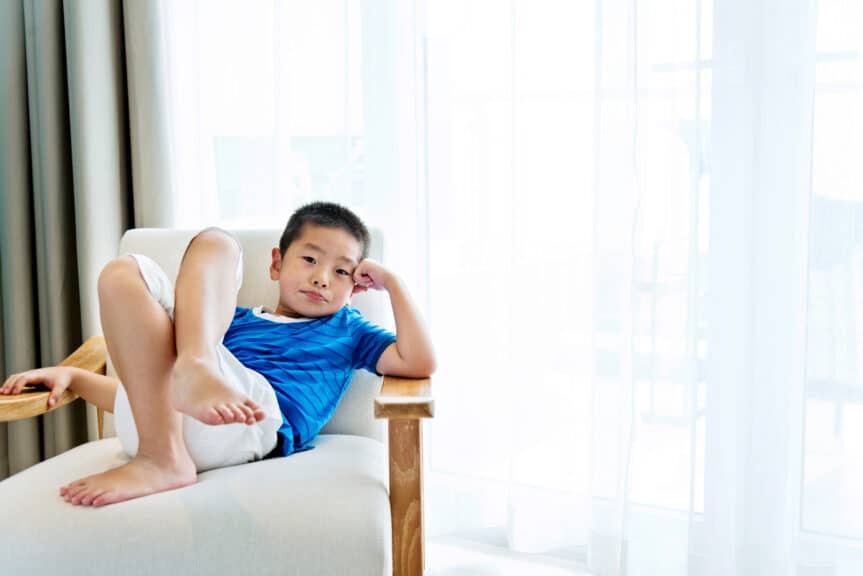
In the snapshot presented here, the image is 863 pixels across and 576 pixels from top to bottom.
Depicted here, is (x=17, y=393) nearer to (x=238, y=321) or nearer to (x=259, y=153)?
(x=238, y=321)

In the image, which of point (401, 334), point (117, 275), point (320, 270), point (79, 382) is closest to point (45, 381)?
point (79, 382)

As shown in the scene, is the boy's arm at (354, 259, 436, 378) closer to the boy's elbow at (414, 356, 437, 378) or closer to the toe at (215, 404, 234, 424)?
the boy's elbow at (414, 356, 437, 378)

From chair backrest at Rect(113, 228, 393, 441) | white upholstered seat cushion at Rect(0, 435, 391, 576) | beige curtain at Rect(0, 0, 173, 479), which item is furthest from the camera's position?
beige curtain at Rect(0, 0, 173, 479)

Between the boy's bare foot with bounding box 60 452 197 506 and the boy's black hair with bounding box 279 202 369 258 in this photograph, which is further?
the boy's black hair with bounding box 279 202 369 258

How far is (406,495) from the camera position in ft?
4.56

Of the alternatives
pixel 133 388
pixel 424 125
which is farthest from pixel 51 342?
pixel 424 125

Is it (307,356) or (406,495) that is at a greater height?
(307,356)

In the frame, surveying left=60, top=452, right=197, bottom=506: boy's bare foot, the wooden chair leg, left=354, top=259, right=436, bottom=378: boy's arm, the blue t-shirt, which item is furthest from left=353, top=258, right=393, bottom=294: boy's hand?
left=60, top=452, right=197, bottom=506: boy's bare foot

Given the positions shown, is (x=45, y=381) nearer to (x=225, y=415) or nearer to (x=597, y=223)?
(x=225, y=415)

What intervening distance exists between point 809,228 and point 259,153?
1.38 m

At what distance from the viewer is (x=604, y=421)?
1.87m

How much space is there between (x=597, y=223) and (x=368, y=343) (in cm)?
57

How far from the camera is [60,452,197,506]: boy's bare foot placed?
4.32ft

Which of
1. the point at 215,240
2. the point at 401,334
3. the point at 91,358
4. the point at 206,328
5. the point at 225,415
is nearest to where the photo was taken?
the point at 225,415
